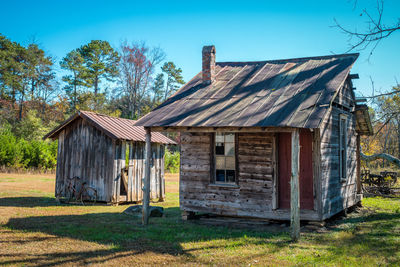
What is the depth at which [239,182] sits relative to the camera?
10.9 metres

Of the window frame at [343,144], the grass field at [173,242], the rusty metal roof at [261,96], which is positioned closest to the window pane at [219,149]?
the rusty metal roof at [261,96]

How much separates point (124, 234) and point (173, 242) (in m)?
1.54

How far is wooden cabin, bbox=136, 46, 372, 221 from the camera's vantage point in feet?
31.8

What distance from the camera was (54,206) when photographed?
14141 mm

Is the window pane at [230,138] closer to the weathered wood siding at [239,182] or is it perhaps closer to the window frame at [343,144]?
the weathered wood siding at [239,182]

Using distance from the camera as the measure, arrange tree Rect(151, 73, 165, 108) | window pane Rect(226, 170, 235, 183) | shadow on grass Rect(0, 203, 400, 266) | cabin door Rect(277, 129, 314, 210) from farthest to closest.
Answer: tree Rect(151, 73, 165, 108)
window pane Rect(226, 170, 235, 183)
cabin door Rect(277, 129, 314, 210)
shadow on grass Rect(0, 203, 400, 266)

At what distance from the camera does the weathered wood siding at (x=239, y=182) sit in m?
10.5

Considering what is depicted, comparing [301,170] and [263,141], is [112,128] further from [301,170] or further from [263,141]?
[301,170]

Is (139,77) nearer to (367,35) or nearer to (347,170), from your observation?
(347,170)

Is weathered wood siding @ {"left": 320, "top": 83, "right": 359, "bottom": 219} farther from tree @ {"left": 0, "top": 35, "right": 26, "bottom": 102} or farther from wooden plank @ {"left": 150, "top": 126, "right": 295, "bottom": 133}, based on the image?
tree @ {"left": 0, "top": 35, "right": 26, "bottom": 102}

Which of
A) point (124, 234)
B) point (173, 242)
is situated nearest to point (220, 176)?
point (173, 242)

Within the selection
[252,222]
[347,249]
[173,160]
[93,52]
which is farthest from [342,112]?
[93,52]

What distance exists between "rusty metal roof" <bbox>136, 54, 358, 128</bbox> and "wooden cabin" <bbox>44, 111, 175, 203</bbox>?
4.18m

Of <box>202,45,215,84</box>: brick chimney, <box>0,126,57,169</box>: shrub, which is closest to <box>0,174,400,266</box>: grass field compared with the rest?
<box>202,45,215,84</box>: brick chimney
